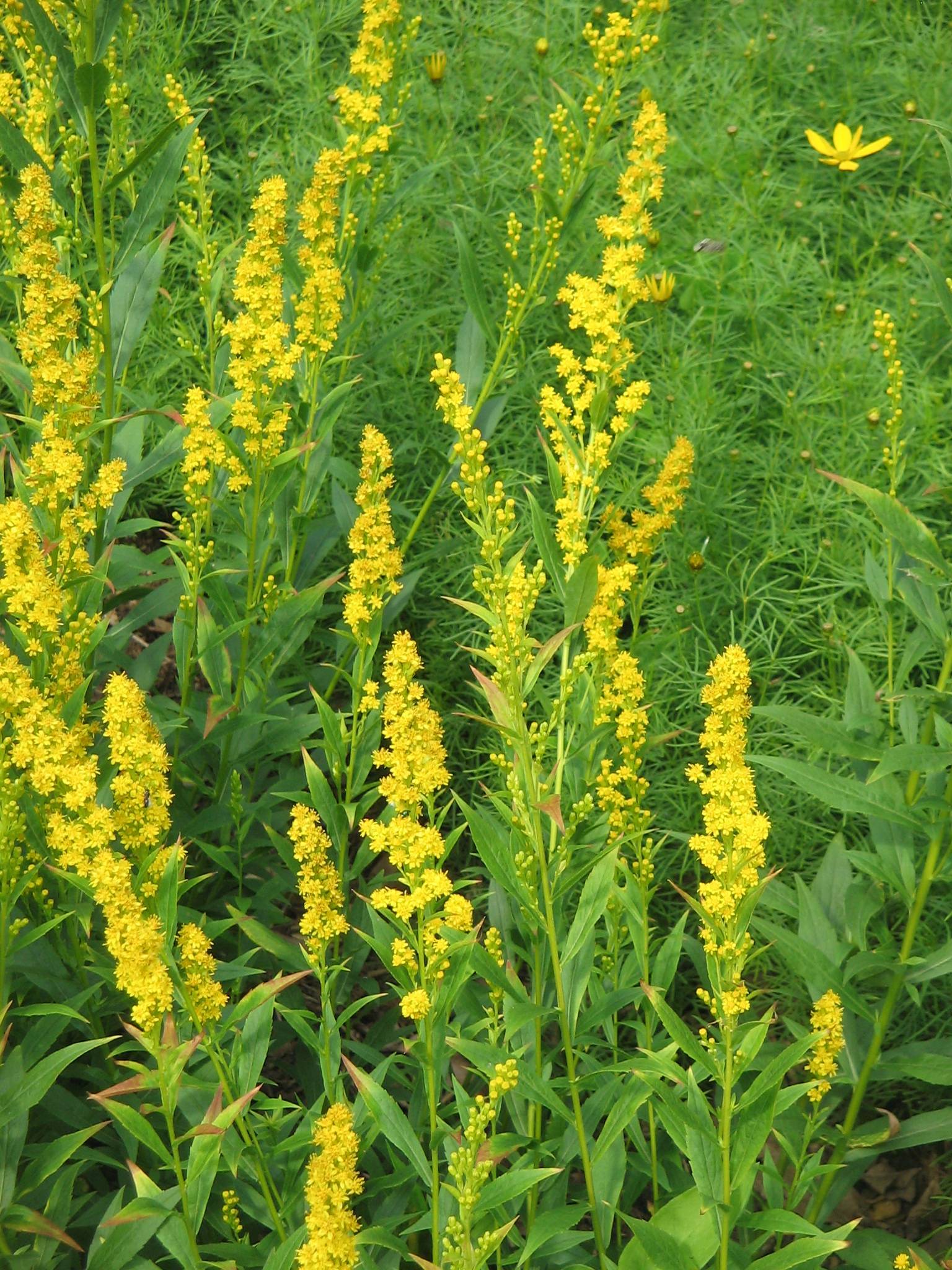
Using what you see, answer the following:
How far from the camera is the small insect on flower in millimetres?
5004

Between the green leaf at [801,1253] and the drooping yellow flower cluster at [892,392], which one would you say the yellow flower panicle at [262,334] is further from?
the green leaf at [801,1253]

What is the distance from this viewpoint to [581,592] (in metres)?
2.90

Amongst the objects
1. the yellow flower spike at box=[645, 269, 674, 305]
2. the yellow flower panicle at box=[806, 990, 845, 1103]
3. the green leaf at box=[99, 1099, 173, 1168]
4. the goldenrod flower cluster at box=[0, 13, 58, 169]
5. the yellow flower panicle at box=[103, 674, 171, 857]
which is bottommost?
the yellow flower panicle at box=[806, 990, 845, 1103]

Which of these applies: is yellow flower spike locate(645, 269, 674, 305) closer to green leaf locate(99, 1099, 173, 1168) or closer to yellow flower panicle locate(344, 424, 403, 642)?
yellow flower panicle locate(344, 424, 403, 642)

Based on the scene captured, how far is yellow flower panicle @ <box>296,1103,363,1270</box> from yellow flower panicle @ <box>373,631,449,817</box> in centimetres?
56

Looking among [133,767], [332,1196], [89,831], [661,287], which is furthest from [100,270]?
[332,1196]

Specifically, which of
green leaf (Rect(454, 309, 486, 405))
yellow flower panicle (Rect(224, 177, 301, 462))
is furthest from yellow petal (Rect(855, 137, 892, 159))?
yellow flower panicle (Rect(224, 177, 301, 462))

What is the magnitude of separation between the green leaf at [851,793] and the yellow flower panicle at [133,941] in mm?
1388

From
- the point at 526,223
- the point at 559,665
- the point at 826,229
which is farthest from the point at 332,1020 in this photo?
the point at 826,229

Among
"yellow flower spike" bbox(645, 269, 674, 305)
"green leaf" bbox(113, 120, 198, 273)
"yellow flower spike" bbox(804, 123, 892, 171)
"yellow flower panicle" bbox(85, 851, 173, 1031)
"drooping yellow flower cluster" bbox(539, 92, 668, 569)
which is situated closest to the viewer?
"yellow flower panicle" bbox(85, 851, 173, 1031)

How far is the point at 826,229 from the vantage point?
5.30 m

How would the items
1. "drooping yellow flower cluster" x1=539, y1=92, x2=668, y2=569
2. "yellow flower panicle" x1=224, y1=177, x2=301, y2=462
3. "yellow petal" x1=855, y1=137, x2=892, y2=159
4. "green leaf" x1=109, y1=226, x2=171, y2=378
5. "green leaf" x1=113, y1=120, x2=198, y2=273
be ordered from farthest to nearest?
"yellow petal" x1=855, y1=137, x2=892, y2=159 → "green leaf" x1=109, y1=226, x2=171, y2=378 → "green leaf" x1=113, y1=120, x2=198, y2=273 → "yellow flower panicle" x1=224, y1=177, x2=301, y2=462 → "drooping yellow flower cluster" x1=539, y1=92, x2=668, y2=569

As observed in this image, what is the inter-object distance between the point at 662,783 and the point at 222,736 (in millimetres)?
1386

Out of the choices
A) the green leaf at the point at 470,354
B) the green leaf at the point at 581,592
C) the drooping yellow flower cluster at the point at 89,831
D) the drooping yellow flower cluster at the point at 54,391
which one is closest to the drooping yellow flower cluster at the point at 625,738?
the green leaf at the point at 581,592
